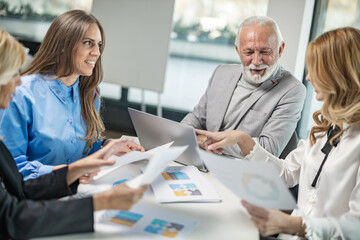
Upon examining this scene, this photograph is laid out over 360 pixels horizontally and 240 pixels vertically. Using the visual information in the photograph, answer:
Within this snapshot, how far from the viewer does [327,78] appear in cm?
153

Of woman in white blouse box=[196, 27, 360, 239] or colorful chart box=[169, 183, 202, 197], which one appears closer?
woman in white blouse box=[196, 27, 360, 239]

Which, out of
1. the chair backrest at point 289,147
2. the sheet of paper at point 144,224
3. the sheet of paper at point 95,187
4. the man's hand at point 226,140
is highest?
the man's hand at point 226,140

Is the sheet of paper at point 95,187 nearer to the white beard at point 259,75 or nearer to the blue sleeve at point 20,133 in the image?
the blue sleeve at point 20,133

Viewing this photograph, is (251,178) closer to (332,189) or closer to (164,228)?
(164,228)

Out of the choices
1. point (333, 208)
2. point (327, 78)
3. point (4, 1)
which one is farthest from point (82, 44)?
point (4, 1)

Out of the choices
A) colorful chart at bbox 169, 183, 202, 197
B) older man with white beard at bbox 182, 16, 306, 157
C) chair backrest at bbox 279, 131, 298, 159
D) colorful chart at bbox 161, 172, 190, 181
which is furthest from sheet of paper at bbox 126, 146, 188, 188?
chair backrest at bbox 279, 131, 298, 159

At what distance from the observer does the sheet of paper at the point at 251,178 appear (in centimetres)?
130

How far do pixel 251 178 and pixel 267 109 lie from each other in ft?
4.39

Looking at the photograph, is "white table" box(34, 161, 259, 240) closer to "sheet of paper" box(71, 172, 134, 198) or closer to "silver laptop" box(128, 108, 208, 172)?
"sheet of paper" box(71, 172, 134, 198)

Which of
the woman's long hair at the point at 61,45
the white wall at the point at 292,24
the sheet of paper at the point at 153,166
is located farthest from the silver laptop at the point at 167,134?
the white wall at the point at 292,24

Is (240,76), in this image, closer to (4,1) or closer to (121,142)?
(121,142)

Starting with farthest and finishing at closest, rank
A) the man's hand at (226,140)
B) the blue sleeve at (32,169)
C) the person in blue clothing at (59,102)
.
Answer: the man's hand at (226,140) → the person in blue clothing at (59,102) → the blue sleeve at (32,169)

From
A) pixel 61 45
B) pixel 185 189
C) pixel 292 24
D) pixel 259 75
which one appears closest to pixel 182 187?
pixel 185 189

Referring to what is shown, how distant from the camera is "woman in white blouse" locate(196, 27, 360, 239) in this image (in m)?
1.42
